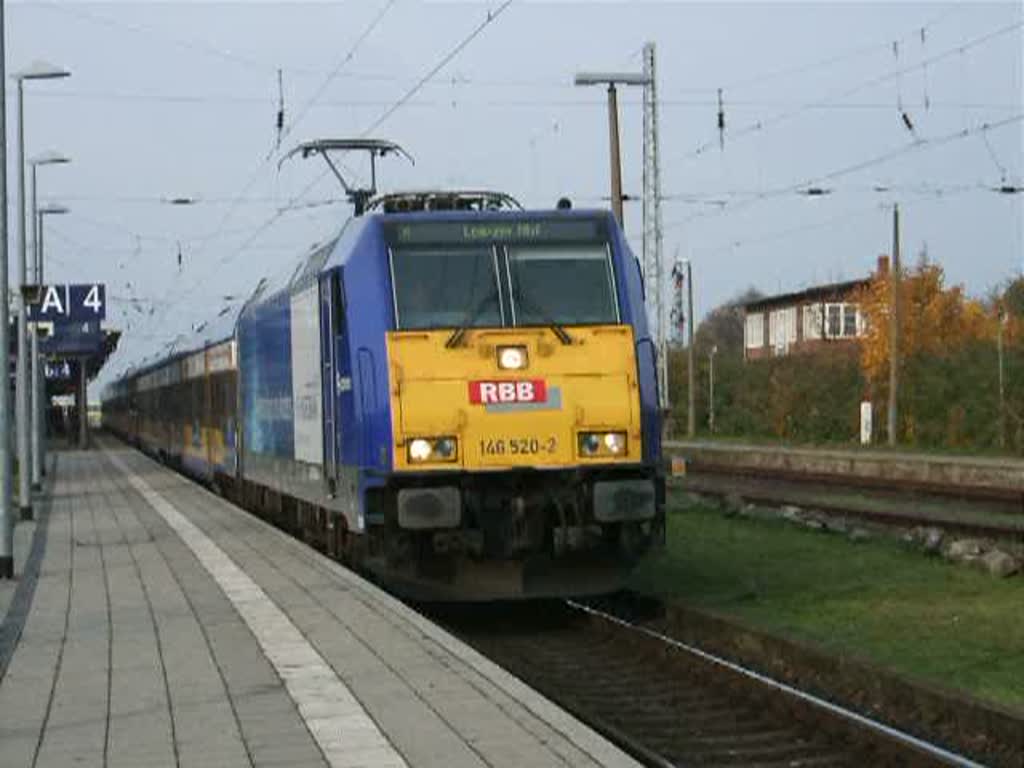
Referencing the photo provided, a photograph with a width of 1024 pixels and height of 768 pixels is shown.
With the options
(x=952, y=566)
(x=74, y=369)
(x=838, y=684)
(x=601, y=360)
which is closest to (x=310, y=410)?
(x=601, y=360)

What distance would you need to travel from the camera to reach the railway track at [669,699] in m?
8.17

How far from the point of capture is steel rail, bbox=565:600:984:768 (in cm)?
745

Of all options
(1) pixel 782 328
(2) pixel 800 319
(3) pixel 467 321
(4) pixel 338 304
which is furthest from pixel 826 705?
(1) pixel 782 328

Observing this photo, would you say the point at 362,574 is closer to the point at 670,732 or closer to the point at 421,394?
the point at 421,394

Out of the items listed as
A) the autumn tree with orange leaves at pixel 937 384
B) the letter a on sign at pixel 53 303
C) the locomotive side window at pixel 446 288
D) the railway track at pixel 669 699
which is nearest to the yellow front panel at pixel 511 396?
the locomotive side window at pixel 446 288

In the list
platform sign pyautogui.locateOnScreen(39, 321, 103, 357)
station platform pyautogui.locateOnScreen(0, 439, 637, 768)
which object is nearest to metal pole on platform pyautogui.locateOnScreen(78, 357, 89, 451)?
platform sign pyautogui.locateOnScreen(39, 321, 103, 357)

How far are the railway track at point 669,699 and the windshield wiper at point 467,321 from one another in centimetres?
232

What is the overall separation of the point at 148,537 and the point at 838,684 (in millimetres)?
12510

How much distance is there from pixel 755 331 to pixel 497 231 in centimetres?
9242

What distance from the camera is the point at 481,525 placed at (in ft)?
40.9

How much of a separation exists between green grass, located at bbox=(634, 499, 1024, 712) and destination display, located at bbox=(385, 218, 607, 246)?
2.88 metres

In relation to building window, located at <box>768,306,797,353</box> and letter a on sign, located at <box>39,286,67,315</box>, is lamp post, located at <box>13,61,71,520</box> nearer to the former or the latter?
letter a on sign, located at <box>39,286,67,315</box>

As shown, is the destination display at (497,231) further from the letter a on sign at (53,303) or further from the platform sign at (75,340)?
the platform sign at (75,340)

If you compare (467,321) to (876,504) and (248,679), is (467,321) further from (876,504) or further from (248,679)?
(876,504)
